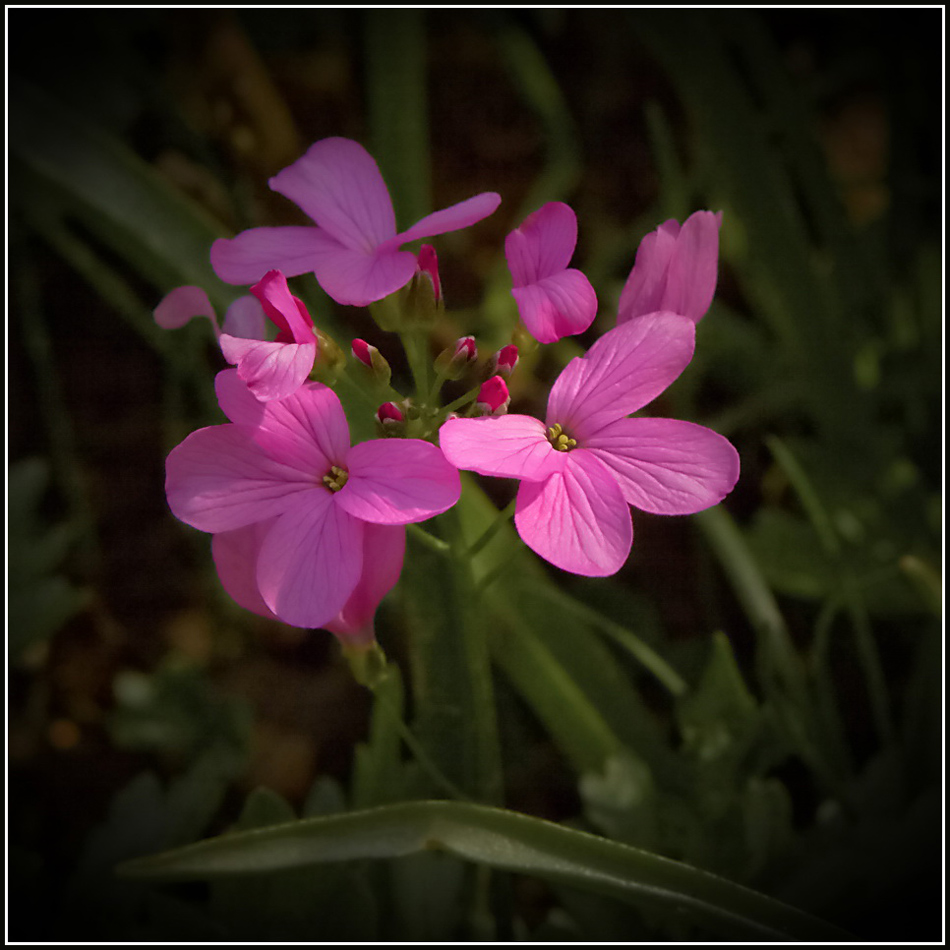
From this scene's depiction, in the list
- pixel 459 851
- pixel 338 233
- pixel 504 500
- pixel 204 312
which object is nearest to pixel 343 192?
pixel 338 233

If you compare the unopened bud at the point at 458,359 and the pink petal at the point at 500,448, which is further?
the unopened bud at the point at 458,359

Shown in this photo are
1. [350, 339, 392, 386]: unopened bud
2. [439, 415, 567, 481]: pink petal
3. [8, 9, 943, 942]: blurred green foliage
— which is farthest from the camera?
[8, 9, 943, 942]: blurred green foliage

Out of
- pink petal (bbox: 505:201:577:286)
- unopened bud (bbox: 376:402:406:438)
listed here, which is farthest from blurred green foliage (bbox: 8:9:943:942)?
pink petal (bbox: 505:201:577:286)

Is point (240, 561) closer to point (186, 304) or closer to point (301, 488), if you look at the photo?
point (301, 488)

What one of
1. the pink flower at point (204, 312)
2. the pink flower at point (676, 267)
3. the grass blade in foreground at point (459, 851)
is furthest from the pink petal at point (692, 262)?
the grass blade in foreground at point (459, 851)

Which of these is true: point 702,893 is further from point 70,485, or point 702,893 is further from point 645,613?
point 70,485

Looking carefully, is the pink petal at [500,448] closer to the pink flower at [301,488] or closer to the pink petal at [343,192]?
the pink flower at [301,488]

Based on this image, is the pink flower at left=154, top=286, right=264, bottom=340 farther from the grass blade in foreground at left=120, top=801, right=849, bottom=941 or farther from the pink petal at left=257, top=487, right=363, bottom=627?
the grass blade in foreground at left=120, top=801, right=849, bottom=941
